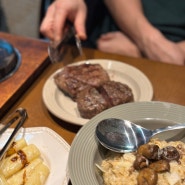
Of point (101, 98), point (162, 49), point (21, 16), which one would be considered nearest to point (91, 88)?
point (101, 98)

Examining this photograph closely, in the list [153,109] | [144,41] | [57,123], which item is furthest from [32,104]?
[144,41]

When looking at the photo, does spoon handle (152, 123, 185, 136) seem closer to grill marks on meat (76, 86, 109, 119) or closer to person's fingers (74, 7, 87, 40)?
grill marks on meat (76, 86, 109, 119)

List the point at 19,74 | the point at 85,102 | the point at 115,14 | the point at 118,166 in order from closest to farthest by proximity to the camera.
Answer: the point at 118,166, the point at 85,102, the point at 19,74, the point at 115,14

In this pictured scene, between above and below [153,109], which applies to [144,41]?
below

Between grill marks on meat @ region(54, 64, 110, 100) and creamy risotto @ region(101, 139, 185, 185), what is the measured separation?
36cm

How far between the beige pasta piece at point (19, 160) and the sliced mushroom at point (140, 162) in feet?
0.89

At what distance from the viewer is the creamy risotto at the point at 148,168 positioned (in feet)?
2.46

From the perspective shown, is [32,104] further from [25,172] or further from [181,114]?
[181,114]

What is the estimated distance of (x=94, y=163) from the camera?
2.67 ft

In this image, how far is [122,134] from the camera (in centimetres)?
87

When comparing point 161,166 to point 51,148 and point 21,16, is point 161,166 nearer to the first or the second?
point 51,148

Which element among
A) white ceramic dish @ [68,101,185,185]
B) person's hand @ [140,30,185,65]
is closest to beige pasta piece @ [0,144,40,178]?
white ceramic dish @ [68,101,185,185]

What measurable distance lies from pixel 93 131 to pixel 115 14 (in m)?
0.90

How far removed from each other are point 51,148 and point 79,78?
0.32m
